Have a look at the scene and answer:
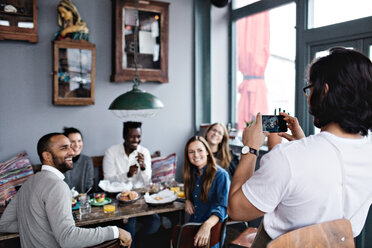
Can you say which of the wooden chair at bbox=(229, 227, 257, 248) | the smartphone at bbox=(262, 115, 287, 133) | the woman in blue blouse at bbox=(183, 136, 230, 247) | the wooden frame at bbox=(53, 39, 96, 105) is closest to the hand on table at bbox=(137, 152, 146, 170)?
the woman in blue blouse at bbox=(183, 136, 230, 247)

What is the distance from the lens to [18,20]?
344 cm

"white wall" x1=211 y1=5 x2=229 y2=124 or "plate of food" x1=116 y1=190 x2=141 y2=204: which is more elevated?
"white wall" x1=211 y1=5 x2=229 y2=124

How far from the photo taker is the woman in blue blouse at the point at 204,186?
2.48 metres

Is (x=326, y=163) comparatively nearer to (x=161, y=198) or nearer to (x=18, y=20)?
(x=161, y=198)

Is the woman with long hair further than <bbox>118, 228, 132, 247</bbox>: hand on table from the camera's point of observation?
Yes

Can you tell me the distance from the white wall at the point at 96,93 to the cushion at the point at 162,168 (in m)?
0.40

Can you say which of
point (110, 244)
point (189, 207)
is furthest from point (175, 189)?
point (110, 244)

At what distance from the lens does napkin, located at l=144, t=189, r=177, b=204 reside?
2652mm

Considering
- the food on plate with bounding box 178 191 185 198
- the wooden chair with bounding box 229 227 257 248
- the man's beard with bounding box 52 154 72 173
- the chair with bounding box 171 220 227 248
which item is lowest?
the wooden chair with bounding box 229 227 257 248

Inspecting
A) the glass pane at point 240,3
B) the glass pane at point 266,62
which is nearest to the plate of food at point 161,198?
the glass pane at point 266,62

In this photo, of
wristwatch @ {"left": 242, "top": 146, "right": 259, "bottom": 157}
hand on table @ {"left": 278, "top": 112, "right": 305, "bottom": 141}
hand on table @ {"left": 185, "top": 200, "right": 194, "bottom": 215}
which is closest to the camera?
wristwatch @ {"left": 242, "top": 146, "right": 259, "bottom": 157}

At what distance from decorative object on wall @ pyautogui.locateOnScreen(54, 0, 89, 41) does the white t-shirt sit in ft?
10.7

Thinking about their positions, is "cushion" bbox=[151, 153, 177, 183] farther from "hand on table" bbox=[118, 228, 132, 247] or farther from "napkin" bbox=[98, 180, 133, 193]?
"hand on table" bbox=[118, 228, 132, 247]

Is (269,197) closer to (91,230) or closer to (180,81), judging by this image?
(91,230)
